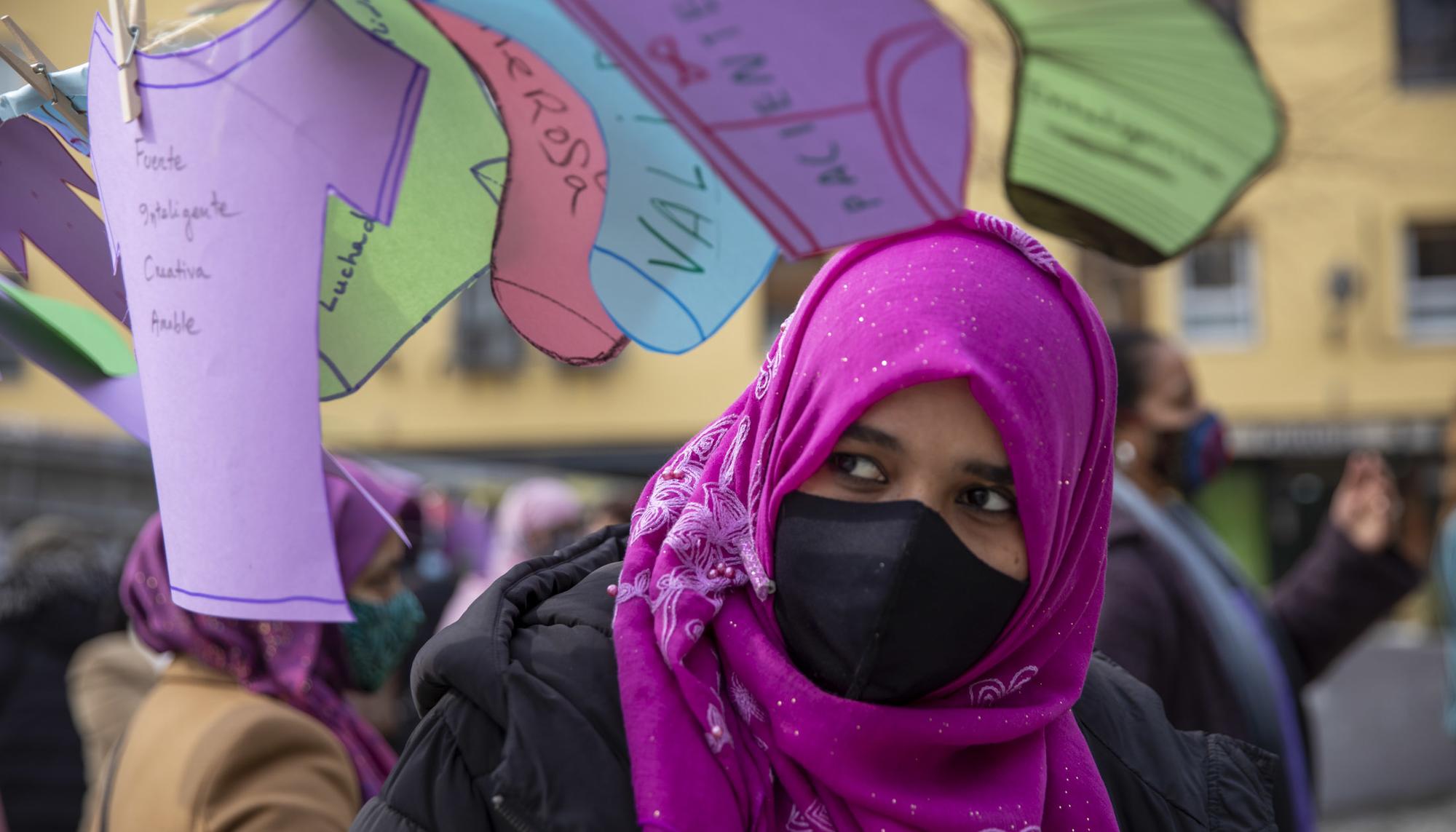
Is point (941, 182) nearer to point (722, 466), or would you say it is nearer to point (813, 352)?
point (813, 352)

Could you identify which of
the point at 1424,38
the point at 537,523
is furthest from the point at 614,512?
the point at 1424,38

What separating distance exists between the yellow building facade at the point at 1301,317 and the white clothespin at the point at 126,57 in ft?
45.8

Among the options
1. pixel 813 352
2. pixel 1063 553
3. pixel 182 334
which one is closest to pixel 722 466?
pixel 813 352

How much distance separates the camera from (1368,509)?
3.62 meters

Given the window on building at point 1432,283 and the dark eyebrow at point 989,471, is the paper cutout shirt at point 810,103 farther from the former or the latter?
the window on building at point 1432,283

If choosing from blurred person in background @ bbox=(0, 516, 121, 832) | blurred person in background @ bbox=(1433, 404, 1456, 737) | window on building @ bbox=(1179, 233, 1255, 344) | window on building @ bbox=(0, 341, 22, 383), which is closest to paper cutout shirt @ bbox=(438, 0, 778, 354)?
blurred person in background @ bbox=(0, 516, 121, 832)

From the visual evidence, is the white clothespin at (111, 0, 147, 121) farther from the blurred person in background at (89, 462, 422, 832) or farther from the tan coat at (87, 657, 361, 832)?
the tan coat at (87, 657, 361, 832)

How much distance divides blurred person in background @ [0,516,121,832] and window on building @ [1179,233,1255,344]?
16.3 metres

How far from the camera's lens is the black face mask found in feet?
4.68

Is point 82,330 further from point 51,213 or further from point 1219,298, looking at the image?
point 1219,298

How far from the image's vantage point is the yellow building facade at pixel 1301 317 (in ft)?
53.1

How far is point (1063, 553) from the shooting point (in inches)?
63.8

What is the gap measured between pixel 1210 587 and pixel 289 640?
1.94 metres

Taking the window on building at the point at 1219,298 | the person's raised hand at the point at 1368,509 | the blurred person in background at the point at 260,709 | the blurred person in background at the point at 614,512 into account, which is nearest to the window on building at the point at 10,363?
the blurred person in background at the point at 614,512
